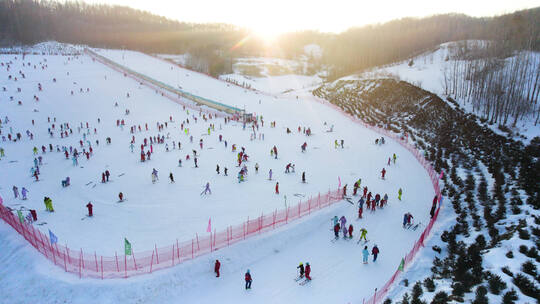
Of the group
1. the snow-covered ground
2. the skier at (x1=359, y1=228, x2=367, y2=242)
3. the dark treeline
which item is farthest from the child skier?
the dark treeline

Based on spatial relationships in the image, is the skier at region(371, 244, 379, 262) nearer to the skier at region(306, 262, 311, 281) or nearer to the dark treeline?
the skier at region(306, 262, 311, 281)

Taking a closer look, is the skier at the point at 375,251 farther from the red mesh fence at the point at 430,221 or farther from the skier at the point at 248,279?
the skier at the point at 248,279

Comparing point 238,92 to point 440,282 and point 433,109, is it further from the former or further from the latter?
point 440,282

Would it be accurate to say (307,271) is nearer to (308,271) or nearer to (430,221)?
(308,271)

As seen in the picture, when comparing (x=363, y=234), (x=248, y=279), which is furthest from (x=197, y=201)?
(x=363, y=234)

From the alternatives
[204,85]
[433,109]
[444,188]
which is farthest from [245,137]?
[204,85]

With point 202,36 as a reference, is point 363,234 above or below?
below

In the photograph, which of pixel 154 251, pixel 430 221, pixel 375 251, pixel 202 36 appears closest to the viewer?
pixel 375 251
